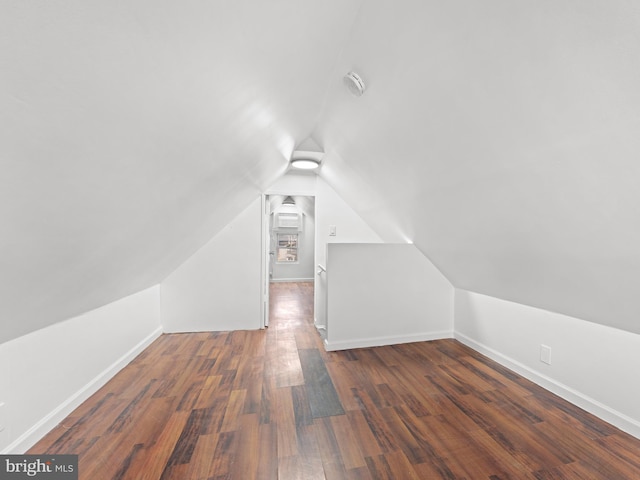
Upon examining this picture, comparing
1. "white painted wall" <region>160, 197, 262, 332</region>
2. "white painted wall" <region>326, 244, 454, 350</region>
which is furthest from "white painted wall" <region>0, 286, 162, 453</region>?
"white painted wall" <region>326, 244, 454, 350</region>

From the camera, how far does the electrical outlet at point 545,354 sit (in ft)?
7.45

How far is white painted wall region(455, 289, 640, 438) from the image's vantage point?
1803 mm

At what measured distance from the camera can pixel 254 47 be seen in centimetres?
108

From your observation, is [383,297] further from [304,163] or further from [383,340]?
[304,163]

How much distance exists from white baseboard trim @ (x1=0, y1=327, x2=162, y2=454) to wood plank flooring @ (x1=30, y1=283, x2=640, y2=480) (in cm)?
5

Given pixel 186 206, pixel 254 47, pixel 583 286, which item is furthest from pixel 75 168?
pixel 583 286

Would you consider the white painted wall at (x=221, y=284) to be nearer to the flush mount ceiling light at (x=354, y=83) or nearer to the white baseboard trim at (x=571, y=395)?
the flush mount ceiling light at (x=354, y=83)

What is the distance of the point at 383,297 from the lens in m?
3.17

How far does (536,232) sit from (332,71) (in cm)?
156

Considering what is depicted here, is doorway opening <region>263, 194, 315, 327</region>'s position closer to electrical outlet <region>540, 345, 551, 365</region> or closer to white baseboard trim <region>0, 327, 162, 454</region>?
white baseboard trim <region>0, 327, 162, 454</region>

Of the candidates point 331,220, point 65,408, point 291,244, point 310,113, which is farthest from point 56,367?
point 291,244

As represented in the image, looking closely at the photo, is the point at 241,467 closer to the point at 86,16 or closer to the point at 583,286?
the point at 86,16

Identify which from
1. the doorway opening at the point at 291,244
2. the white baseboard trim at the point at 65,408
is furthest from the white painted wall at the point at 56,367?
the doorway opening at the point at 291,244

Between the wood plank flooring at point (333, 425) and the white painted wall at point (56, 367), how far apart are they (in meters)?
0.11
